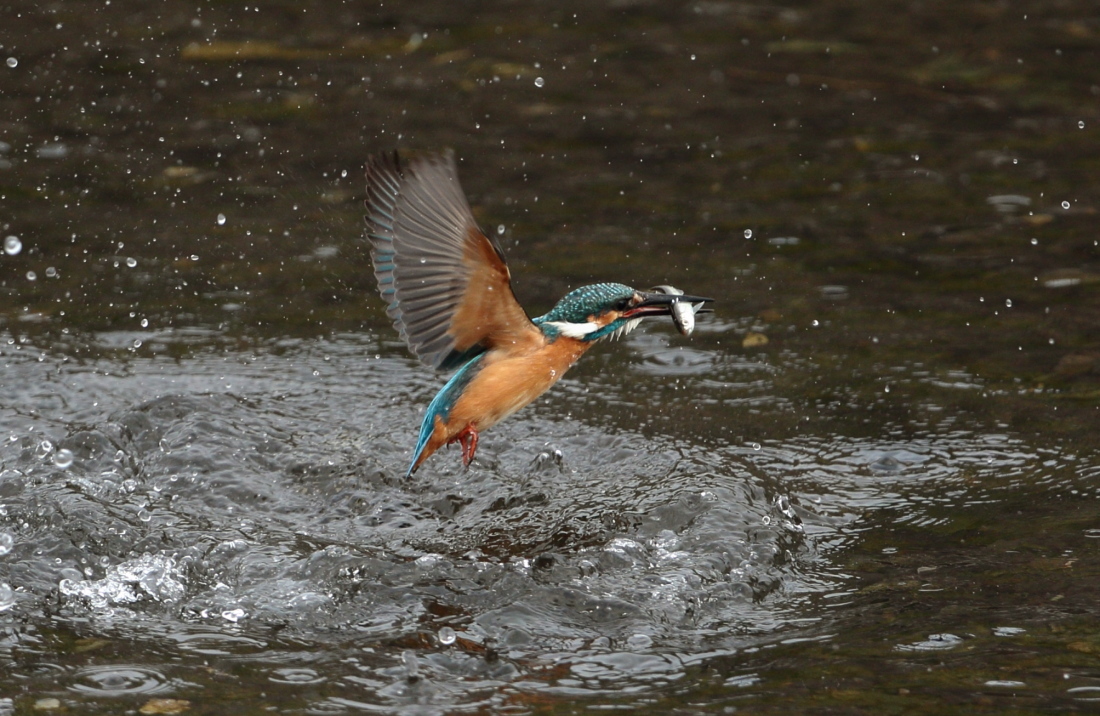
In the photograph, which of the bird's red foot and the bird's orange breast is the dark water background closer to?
the bird's red foot

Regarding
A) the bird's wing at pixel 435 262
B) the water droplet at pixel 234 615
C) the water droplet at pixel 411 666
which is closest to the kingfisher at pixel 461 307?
the bird's wing at pixel 435 262

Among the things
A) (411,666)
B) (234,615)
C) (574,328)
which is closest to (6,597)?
(234,615)

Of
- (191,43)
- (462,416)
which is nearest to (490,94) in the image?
(191,43)

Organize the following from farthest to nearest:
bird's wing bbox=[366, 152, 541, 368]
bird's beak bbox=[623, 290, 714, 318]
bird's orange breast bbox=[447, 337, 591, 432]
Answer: bird's beak bbox=[623, 290, 714, 318], bird's orange breast bbox=[447, 337, 591, 432], bird's wing bbox=[366, 152, 541, 368]

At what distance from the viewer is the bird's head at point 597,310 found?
16.0ft

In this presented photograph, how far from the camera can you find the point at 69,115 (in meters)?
8.55

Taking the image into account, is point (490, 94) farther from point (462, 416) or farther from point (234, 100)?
point (462, 416)

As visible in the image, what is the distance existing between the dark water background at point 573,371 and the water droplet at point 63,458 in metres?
0.01

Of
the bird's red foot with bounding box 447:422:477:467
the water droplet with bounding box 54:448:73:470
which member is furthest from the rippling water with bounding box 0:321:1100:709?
the bird's red foot with bounding box 447:422:477:467

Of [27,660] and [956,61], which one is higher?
[956,61]

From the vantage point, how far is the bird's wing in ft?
14.3

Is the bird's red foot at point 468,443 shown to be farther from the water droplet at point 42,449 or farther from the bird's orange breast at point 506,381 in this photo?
the water droplet at point 42,449

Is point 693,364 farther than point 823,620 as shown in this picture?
Yes

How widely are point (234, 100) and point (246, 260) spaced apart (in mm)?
2173
